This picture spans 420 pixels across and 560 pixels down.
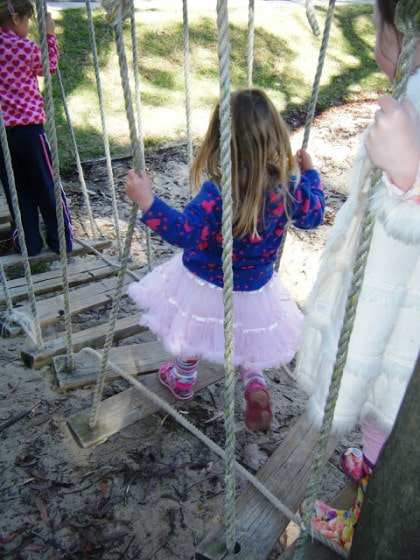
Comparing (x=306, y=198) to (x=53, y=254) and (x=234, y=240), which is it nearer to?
(x=234, y=240)

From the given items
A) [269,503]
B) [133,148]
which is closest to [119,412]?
[269,503]

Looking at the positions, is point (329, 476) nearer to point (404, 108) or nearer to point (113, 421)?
point (113, 421)

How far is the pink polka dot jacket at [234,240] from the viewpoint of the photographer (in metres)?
1.33

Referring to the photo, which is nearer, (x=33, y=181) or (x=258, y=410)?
(x=258, y=410)

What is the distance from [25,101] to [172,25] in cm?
457

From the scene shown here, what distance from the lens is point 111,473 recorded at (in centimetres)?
162

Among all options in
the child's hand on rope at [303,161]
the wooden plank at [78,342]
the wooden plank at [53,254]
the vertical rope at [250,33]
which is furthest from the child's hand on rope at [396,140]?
the wooden plank at [53,254]

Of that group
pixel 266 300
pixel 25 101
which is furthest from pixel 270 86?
pixel 266 300

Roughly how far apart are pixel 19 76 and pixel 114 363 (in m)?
1.35

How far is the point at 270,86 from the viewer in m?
5.94

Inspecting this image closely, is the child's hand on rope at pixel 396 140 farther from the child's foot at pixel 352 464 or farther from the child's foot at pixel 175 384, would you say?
the child's foot at pixel 175 384

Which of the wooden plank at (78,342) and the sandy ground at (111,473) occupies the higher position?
the wooden plank at (78,342)

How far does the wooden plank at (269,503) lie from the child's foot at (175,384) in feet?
1.29

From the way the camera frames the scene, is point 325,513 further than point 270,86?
No
